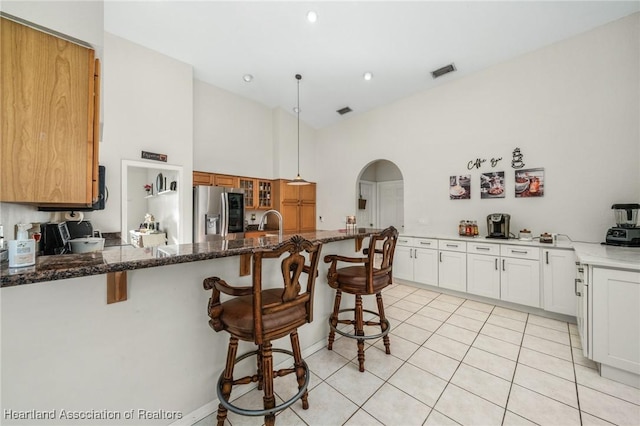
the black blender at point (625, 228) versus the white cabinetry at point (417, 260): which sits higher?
the black blender at point (625, 228)

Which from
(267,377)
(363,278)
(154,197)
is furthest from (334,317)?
(154,197)

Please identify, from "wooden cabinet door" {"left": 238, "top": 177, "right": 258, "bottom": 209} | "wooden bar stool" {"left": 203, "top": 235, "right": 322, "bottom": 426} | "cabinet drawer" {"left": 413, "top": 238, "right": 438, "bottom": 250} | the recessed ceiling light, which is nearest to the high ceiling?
the recessed ceiling light

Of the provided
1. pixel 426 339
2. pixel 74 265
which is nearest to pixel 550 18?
pixel 426 339

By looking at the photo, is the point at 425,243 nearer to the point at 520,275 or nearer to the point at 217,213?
the point at 520,275

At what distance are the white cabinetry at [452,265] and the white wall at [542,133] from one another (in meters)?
0.52

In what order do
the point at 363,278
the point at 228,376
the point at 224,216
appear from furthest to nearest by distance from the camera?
the point at 224,216 < the point at 363,278 < the point at 228,376

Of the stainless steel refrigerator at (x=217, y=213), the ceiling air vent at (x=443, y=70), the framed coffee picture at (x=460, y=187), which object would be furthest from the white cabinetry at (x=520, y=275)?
the stainless steel refrigerator at (x=217, y=213)

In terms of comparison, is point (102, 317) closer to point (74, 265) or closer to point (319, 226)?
point (74, 265)

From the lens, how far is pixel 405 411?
1.59 m

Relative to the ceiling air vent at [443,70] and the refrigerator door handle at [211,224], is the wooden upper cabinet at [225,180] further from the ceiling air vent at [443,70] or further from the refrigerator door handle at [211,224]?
the ceiling air vent at [443,70]

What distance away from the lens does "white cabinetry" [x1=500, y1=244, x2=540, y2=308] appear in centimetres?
306

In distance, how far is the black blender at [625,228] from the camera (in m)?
2.52

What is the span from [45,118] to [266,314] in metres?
1.44

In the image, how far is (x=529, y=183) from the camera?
3.47m
